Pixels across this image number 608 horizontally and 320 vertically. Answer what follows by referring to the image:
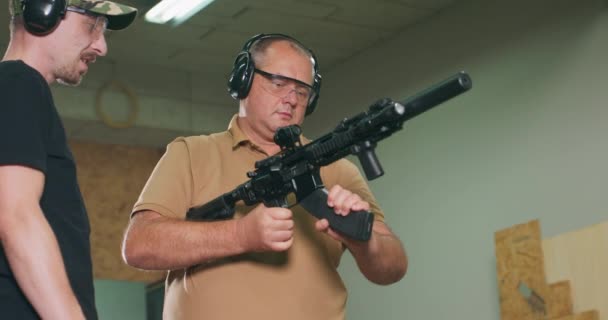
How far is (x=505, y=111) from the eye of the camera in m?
6.20

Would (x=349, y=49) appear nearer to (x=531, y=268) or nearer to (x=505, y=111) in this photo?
(x=505, y=111)

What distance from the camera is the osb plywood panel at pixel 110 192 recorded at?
8.00 metres

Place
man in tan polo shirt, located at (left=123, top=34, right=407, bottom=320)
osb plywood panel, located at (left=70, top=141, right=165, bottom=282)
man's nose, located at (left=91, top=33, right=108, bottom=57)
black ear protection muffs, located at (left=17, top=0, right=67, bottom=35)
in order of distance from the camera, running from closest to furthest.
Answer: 1. black ear protection muffs, located at (left=17, top=0, right=67, bottom=35)
2. man's nose, located at (left=91, top=33, right=108, bottom=57)
3. man in tan polo shirt, located at (left=123, top=34, right=407, bottom=320)
4. osb plywood panel, located at (left=70, top=141, right=165, bottom=282)

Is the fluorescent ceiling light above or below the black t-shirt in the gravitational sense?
above

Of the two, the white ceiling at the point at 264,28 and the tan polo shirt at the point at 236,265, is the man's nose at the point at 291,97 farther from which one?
the white ceiling at the point at 264,28

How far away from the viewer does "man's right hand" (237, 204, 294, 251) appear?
259 centimetres

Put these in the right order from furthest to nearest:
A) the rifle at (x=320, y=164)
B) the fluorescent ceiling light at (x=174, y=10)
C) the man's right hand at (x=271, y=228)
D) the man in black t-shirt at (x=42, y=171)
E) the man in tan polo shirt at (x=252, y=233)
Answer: the fluorescent ceiling light at (x=174, y=10) < the man in tan polo shirt at (x=252, y=233) < the man's right hand at (x=271, y=228) < the rifle at (x=320, y=164) < the man in black t-shirt at (x=42, y=171)

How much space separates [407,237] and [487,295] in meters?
0.86

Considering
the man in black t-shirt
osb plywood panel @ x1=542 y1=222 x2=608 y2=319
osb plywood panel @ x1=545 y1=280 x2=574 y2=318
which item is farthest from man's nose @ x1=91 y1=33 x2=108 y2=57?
osb plywood panel @ x1=545 y1=280 x2=574 y2=318

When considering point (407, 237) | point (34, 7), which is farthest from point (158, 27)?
point (34, 7)

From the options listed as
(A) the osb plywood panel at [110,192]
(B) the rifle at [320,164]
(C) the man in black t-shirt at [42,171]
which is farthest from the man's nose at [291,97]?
(A) the osb plywood panel at [110,192]

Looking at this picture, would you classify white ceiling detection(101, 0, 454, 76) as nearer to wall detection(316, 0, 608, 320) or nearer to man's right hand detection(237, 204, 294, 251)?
wall detection(316, 0, 608, 320)

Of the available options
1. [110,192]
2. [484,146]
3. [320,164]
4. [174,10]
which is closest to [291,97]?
[320,164]

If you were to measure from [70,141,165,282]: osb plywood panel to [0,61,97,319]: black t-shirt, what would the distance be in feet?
19.4
